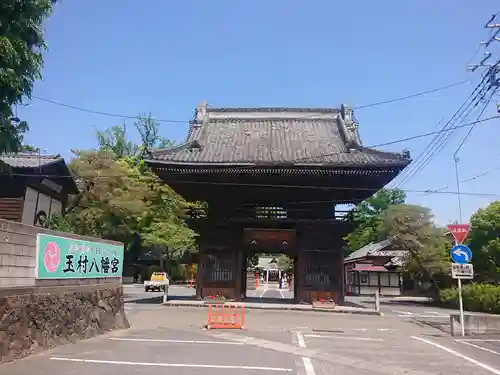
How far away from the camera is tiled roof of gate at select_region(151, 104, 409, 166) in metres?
21.5

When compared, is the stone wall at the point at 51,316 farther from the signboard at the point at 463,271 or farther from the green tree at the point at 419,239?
the green tree at the point at 419,239

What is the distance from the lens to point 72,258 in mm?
11055

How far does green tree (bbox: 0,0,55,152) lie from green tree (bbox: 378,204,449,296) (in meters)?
29.7

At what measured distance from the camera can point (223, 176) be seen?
876 inches

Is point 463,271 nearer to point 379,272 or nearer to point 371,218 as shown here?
point 379,272

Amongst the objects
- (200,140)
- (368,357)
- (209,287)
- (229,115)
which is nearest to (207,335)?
(368,357)

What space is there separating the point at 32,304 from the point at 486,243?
101 feet

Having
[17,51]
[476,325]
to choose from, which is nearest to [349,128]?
[476,325]

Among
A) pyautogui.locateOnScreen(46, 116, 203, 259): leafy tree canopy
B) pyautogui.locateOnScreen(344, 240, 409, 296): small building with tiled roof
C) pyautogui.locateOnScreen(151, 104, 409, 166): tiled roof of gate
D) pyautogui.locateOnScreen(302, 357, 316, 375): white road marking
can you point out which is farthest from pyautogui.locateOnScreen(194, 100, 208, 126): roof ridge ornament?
pyautogui.locateOnScreen(344, 240, 409, 296): small building with tiled roof

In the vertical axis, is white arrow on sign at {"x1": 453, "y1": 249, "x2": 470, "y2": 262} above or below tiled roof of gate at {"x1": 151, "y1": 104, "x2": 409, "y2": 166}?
below

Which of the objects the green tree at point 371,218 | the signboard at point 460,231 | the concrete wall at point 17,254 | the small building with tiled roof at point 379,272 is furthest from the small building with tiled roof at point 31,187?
the green tree at point 371,218

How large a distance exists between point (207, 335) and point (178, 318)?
15.9 feet

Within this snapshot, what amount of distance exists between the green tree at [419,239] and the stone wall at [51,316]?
2551 centimetres

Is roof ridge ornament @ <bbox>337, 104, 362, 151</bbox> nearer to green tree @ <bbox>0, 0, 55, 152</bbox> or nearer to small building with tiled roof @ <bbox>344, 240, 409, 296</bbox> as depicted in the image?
green tree @ <bbox>0, 0, 55, 152</bbox>
